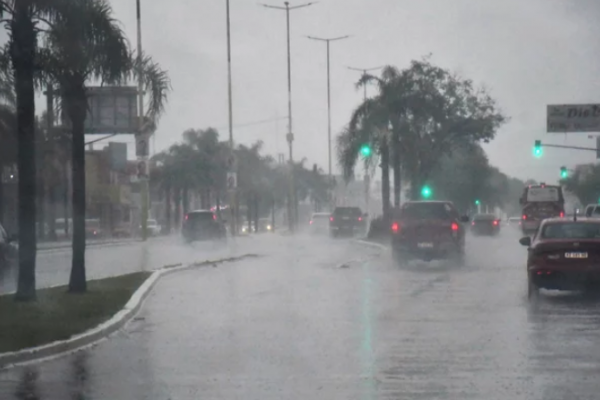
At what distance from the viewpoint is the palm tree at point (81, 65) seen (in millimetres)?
20406

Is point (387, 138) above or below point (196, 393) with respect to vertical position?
above

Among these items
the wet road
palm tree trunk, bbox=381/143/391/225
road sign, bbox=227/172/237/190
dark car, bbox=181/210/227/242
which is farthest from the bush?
road sign, bbox=227/172/237/190

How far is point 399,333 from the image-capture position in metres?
16.5

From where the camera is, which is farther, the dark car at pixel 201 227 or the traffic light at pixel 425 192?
the traffic light at pixel 425 192

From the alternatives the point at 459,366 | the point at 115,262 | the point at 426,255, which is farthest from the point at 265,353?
the point at 115,262

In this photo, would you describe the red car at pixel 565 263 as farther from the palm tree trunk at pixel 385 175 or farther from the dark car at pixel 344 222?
the dark car at pixel 344 222

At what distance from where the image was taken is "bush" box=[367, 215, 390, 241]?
5502cm

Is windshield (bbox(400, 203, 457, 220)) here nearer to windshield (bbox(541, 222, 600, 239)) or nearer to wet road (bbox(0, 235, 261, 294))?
wet road (bbox(0, 235, 261, 294))

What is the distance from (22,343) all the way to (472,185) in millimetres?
87315

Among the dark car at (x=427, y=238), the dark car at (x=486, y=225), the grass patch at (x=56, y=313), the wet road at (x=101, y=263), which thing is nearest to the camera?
the grass patch at (x=56, y=313)

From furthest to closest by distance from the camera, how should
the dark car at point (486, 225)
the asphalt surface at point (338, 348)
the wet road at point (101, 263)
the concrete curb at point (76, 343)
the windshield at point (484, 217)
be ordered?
the windshield at point (484, 217)
the dark car at point (486, 225)
the wet road at point (101, 263)
the concrete curb at point (76, 343)
the asphalt surface at point (338, 348)

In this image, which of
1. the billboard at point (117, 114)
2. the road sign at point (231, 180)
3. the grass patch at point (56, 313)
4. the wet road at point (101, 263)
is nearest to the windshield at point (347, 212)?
the road sign at point (231, 180)

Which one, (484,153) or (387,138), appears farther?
(484,153)

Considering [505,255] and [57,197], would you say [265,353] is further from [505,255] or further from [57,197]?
[57,197]
